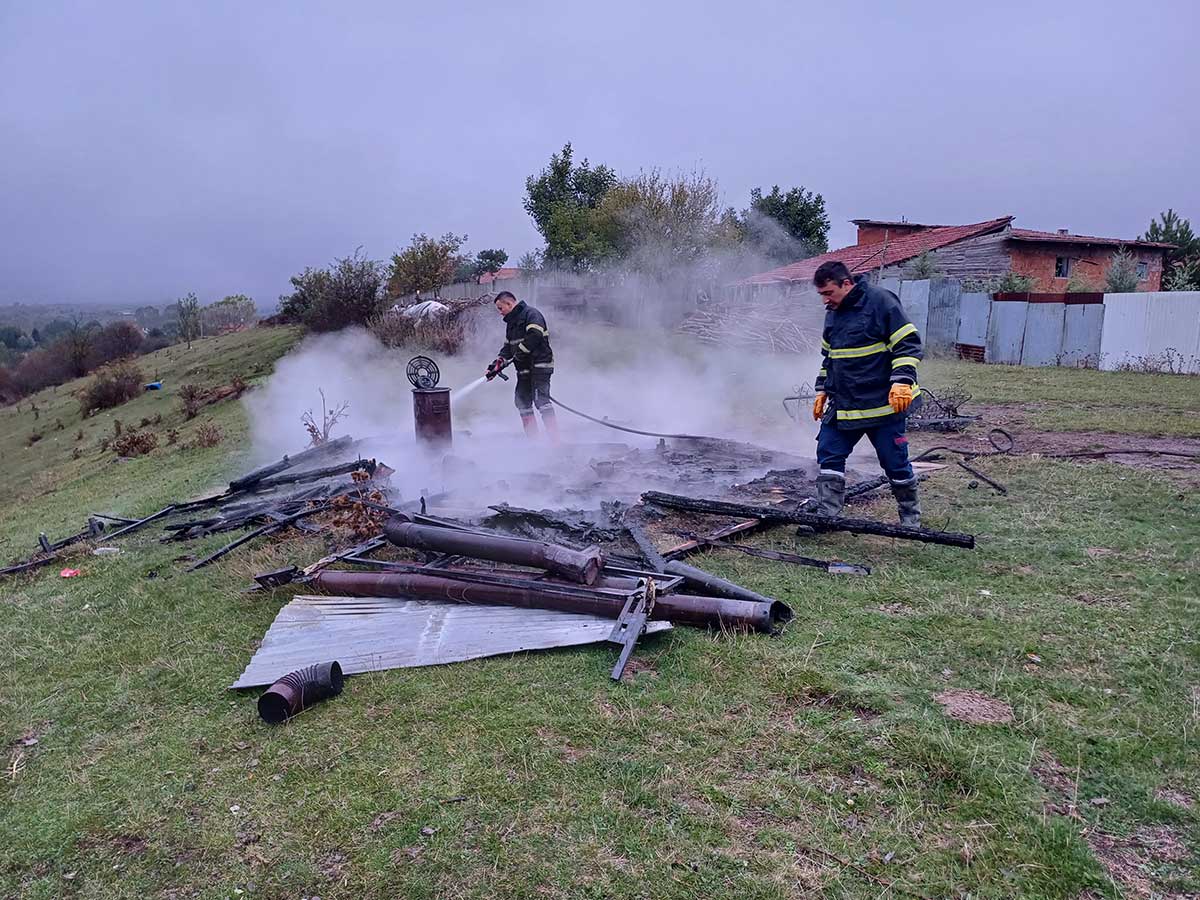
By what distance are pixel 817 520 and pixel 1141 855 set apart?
268 cm

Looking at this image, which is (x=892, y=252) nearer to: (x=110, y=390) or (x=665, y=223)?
(x=665, y=223)

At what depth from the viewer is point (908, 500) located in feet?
15.5

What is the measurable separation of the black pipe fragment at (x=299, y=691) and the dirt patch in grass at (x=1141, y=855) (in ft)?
9.11

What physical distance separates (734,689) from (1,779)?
115 inches

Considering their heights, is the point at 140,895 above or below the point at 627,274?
below

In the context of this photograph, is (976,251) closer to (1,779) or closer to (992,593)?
(992,593)

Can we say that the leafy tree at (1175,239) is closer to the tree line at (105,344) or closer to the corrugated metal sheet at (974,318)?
the corrugated metal sheet at (974,318)

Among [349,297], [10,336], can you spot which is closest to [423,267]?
[349,297]

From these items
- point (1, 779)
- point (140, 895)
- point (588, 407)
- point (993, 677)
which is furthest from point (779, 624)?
point (588, 407)

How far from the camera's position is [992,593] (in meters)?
3.73

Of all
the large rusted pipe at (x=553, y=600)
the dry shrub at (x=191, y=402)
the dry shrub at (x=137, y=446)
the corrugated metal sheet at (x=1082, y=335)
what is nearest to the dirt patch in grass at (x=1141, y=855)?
the large rusted pipe at (x=553, y=600)

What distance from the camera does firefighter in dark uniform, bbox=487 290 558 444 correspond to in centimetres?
760

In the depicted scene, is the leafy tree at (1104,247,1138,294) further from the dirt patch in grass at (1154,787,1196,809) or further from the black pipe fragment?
the black pipe fragment

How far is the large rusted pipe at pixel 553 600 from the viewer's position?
338 centimetres
